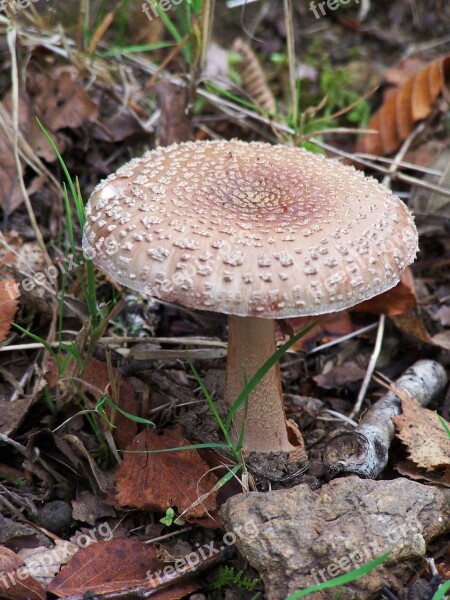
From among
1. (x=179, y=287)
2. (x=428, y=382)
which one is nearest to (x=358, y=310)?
(x=428, y=382)

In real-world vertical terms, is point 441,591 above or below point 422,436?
above

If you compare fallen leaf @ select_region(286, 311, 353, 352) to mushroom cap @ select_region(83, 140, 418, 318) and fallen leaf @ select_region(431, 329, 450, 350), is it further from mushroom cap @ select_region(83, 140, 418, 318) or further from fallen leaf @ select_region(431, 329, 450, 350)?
mushroom cap @ select_region(83, 140, 418, 318)

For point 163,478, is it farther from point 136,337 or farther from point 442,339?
point 442,339

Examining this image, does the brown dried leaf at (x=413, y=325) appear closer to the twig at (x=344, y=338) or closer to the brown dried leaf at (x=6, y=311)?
the twig at (x=344, y=338)

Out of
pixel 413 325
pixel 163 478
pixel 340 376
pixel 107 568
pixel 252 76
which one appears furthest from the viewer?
pixel 252 76

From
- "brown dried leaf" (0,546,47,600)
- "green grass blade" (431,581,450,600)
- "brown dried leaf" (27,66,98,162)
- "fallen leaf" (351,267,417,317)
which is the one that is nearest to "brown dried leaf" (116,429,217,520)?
"brown dried leaf" (0,546,47,600)

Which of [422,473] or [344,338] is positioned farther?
[344,338]

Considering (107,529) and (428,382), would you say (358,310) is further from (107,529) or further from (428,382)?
(107,529)

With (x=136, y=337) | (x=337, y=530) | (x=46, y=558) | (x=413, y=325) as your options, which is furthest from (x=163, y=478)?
(x=413, y=325)

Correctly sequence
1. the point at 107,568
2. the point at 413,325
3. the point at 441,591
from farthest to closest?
the point at 413,325, the point at 107,568, the point at 441,591
